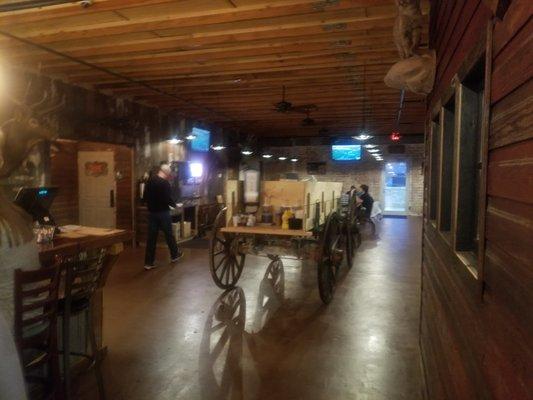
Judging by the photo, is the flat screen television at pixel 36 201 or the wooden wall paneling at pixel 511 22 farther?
the flat screen television at pixel 36 201

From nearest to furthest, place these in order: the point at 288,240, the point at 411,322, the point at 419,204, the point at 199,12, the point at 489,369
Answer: the point at 489,369 < the point at 199,12 < the point at 411,322 < the point at 288,240 < the point at 419,204

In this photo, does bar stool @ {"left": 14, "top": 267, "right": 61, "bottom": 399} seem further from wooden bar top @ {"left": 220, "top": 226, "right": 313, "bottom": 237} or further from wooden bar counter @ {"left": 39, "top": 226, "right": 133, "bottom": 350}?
wooden bar top @ {"left": 220, "top": 226, "right": 313, "bottom": 237}

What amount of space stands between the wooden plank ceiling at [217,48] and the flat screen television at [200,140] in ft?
5.38

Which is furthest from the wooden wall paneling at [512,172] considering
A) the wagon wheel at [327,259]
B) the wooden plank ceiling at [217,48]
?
the wagon wheel at [327,259]

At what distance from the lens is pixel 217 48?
4.41 metres

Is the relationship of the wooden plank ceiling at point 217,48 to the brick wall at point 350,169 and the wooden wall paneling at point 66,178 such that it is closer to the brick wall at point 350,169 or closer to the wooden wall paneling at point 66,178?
the wooden wall paneling at point 66,178

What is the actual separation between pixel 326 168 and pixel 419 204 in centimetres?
376

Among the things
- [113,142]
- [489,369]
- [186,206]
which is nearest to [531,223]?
[489,369]

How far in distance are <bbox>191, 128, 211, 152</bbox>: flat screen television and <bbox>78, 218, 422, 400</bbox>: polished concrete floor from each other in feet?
13.0

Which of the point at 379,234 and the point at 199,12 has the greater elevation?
the point at 199,12

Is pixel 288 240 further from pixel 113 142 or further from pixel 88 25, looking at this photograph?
pixel 113 142

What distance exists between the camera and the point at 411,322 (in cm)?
404

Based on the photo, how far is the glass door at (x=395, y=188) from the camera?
51.6 ft

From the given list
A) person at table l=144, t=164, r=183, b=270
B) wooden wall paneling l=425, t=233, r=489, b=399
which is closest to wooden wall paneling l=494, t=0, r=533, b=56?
wooden wall paneling l=425, t=233, r=489, b=399
